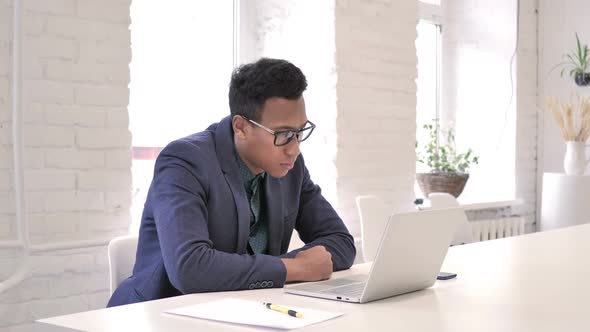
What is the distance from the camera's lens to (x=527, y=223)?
5.61 metres

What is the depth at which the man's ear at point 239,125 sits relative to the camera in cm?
216

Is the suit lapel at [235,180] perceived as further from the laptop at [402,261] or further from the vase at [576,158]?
the vase at [576,158]

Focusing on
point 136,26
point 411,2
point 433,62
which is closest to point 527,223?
point 433,62

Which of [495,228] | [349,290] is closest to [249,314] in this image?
[349,290]

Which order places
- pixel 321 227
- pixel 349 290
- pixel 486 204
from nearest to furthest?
pixel 349 290 < pixel 321 227 < pixel 486 204

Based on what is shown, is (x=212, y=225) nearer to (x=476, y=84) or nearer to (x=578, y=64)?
(x=476, y=84)

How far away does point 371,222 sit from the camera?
3350 millimetres

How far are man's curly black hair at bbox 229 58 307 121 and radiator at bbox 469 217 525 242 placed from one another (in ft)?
10.3

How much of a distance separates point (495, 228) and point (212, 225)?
3547 millimetres

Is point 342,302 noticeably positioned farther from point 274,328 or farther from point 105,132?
point 105,132

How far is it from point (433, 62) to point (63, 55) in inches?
130

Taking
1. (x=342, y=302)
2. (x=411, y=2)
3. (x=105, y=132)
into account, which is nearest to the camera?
(x=342, y=302)

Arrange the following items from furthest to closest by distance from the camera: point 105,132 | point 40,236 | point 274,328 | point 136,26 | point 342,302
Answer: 1. point 136,26
2. point 105,132
3. point 40,236
4. point 342,302
5. point 274,328

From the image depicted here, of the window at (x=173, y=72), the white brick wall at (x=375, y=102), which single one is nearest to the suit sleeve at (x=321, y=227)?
the window at (x=173, y=72)
